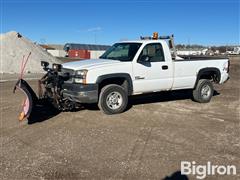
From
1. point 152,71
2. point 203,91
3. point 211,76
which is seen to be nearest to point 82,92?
point 152,71

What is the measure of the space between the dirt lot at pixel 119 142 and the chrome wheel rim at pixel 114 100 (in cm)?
29

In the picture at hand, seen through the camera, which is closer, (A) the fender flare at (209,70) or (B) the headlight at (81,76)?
(B) the headlight at (81,76)

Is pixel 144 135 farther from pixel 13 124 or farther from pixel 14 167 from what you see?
pixel 13 124

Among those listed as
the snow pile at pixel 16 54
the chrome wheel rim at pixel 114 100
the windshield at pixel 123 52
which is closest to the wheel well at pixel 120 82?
the chrome wheel rim at pixel 114 100

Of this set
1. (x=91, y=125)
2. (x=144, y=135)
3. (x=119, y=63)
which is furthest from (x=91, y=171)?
(x=119, y=63)

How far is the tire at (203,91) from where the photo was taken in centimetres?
961

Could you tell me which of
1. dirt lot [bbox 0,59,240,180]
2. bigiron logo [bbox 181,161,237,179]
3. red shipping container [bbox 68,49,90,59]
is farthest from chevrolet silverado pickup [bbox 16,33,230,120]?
red shipping container [bbox 68,49,90,59]

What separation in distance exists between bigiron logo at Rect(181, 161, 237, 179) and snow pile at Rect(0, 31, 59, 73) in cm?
1885

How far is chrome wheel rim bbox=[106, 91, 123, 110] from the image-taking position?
785 cm

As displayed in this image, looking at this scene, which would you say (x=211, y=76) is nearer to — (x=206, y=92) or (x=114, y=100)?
(x=206, y=92)

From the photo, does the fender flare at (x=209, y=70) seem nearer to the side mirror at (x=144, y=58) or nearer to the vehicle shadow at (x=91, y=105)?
the vehicle shadow at (x=91, y=105)

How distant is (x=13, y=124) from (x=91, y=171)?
11.1 ft

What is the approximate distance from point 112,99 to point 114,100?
7cm

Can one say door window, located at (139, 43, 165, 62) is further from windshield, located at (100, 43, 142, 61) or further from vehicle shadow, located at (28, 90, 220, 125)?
vehicle shadow, located at (28, 90, 220, 125)
